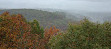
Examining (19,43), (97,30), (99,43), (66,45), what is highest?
(97,30)

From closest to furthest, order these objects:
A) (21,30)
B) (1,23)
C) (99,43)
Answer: (99,43), (1,23), (21,30)

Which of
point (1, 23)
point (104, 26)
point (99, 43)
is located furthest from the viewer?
point (1, 23)

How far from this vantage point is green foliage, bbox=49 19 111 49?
8.63 meters

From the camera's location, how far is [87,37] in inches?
345

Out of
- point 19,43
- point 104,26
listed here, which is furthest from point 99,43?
point 19,43

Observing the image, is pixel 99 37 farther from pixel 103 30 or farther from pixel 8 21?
pixel 8 21

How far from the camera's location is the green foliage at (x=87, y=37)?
28.3 ft

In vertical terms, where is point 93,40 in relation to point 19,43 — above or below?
above

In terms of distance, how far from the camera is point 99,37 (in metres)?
→ 8.68

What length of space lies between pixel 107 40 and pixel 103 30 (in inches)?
33.4

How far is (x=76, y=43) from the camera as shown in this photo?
905 centimetres

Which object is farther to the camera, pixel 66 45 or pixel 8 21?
pixel 8 21

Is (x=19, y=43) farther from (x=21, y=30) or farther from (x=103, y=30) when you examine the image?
(x=103, y=30)

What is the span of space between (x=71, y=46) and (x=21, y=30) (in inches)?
450
